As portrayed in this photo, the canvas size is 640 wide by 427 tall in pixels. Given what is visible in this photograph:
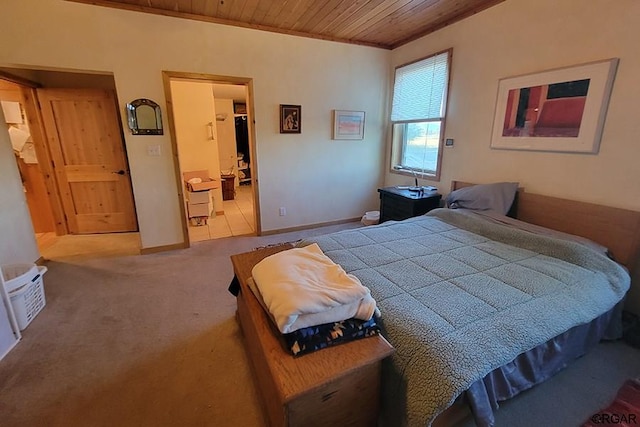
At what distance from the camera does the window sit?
10.9 feet

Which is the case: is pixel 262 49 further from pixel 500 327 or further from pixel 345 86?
pixel 500 327

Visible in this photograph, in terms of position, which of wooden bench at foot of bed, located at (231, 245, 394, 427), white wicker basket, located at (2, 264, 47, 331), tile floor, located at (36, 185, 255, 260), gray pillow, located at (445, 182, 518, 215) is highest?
gray pillow, located at (445, 182, 518, 215)

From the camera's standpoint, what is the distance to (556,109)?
2273mm

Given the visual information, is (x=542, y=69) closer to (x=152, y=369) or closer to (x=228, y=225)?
(x=152, y=369)

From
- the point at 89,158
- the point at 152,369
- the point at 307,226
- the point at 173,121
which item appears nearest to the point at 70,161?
the point at 89,158

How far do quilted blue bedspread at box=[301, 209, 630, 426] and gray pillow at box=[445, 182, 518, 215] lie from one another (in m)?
0.39

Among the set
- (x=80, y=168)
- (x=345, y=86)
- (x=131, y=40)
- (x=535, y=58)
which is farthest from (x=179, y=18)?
(x=535, y=58)

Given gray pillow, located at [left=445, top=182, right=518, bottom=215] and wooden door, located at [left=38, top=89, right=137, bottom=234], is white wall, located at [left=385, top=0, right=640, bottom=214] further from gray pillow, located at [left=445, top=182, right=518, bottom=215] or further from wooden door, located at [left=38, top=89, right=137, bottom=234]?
wooden door, located at [left=38, top=89, right=137, bottom=234]

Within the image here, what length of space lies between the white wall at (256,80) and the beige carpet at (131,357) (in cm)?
100

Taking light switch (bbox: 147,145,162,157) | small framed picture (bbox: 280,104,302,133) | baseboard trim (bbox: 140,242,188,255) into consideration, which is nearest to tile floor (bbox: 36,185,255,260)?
baseboard trim (bbox: 140,242,188,255)

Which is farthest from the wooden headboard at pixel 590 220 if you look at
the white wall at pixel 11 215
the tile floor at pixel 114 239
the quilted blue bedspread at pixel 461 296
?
the white wall at pixel 11 215

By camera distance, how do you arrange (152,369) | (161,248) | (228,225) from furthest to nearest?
1. (228,225)
2. (161,248)
3. (152,369)

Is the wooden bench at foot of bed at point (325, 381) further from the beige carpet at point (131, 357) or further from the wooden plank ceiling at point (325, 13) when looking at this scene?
the wooden plank ceiling at point (325, 13)

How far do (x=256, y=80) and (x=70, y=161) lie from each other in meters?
2.76
